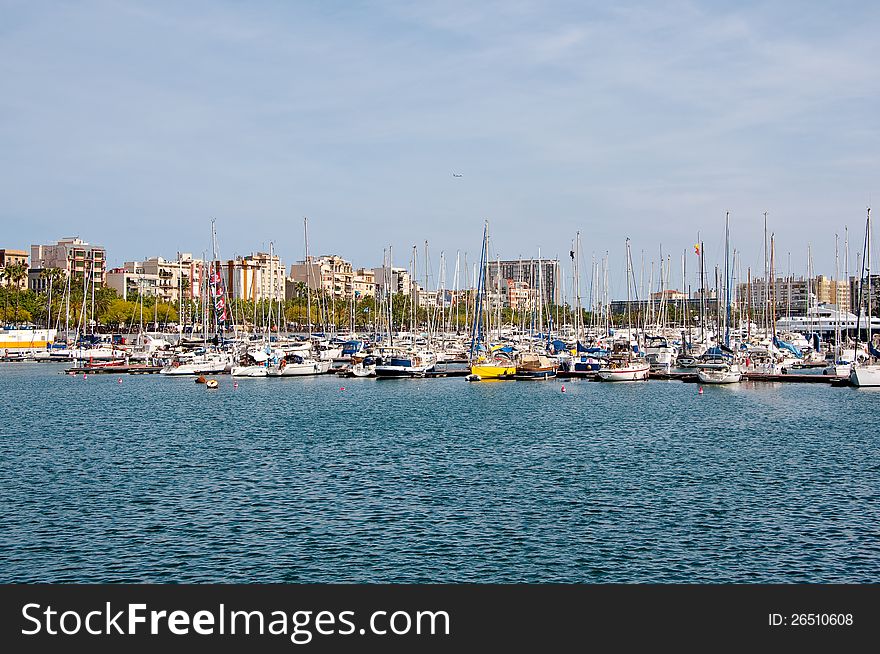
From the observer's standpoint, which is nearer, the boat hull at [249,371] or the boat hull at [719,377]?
the boat hull at [719,377]

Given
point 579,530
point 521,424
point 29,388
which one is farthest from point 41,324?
point 579,530

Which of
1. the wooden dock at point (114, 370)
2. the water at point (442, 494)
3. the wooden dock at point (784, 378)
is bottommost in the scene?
the water at point (442, 494)

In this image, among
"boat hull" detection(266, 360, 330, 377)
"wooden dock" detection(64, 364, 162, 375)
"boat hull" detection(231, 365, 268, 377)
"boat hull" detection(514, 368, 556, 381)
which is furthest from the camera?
"wooden dock" detection(64, 364, 162, 375)

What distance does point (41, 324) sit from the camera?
184125 mm

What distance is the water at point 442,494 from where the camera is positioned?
89.5 feet

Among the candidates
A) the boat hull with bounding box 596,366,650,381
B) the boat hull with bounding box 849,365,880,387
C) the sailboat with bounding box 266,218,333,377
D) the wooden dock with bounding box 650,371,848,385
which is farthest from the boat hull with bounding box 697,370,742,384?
the sailboat with bounding box 266,218,333,377

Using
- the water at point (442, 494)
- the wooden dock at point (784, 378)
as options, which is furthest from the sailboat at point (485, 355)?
the water at point (442, 494)

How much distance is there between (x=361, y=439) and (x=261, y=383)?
155 ft

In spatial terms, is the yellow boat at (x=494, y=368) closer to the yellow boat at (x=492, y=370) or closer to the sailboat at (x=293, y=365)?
the yellow boat at (x=492, y=370)

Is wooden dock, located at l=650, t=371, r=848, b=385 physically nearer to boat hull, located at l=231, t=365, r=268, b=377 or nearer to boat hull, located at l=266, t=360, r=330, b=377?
boat hull, located at l=266, t=360, r=330, b=377

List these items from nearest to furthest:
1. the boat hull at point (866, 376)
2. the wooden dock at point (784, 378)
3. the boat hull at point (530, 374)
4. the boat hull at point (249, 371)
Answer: the boat hull at point (866, 376), the wooden dock at point (784, 378), the boat hull at point (530, 374), the boat hull at point (249, 371)

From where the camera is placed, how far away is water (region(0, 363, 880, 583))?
1074 inches

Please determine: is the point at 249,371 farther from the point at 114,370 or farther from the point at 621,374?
the point at 621,374

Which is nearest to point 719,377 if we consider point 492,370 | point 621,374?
point 621,374
